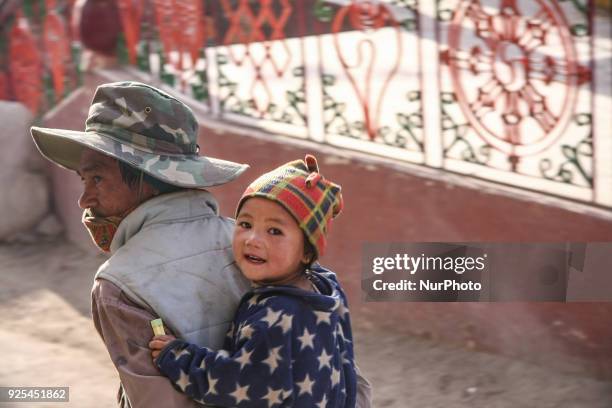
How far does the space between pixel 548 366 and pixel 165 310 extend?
298 cm

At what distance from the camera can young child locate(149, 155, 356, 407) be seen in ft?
7.64

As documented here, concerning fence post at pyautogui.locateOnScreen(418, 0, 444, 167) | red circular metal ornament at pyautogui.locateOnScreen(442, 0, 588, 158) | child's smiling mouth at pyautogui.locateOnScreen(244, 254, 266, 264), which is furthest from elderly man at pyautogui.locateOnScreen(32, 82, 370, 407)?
fence post at pyautogui.locateOnScreen(418, 0, 444, 167)

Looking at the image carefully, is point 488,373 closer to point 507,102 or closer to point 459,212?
point 459,212

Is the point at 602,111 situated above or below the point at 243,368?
below

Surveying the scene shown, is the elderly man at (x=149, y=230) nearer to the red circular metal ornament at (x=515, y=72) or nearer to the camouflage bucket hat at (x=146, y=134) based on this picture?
the camouflage bucket hat at (x=146, y=134)

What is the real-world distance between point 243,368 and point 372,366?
3.04 m

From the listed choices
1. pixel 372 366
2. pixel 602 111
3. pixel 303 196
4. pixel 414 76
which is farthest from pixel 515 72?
pixel 303 196

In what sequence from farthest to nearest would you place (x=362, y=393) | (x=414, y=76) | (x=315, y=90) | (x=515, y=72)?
(x=315, y=90), (x=414, y=76), (x=515, y=72), (x=362, y=393)

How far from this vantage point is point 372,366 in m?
5.30

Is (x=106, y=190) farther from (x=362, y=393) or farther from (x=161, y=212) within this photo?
(x=362, y=393)

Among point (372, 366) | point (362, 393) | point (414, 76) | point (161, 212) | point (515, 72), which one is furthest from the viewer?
point (414, 76)

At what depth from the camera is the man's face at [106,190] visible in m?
2.56

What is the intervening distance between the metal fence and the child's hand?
2.98 metres

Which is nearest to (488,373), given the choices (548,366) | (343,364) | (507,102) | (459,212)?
(548,366)
